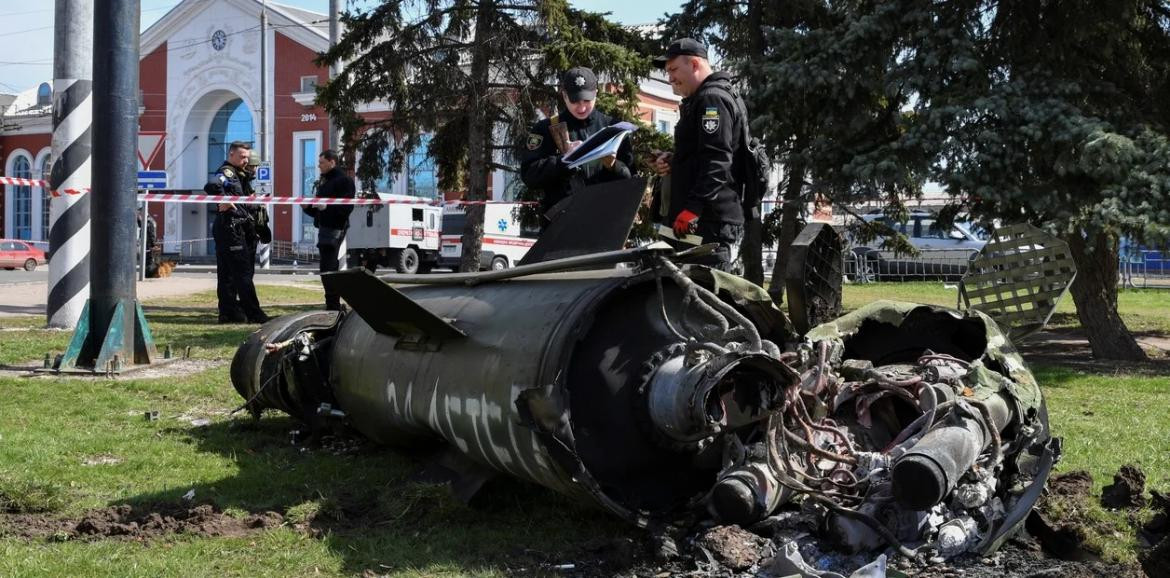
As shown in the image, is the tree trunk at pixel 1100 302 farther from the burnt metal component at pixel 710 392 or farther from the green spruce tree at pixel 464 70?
the burnt metal component at pixel 710 392

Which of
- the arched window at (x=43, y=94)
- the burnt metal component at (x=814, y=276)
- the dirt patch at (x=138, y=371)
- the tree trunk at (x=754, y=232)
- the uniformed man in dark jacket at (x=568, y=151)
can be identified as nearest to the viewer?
the burnt metal component at (x=814, y=276)

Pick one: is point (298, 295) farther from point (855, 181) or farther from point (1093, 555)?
point (1093, 555)

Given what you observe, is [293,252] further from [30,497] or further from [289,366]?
[30,497]

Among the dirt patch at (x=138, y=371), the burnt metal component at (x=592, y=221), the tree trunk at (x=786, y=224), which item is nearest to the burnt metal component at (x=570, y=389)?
the burnt metal component at (x=592, y=221)

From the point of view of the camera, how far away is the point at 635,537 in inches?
163

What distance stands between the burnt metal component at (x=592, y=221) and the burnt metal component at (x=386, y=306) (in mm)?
748

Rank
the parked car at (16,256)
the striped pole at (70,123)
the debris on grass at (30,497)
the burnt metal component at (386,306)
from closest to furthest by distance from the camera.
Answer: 1. the burnt metal component at (386,306)
2. the debris on grass at (30,497)
3. the striped pole at (70,123)
4. the parked car at (16,256)

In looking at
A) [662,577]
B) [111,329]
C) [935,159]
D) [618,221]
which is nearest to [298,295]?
[111,329]

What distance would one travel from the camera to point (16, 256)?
1377 inches

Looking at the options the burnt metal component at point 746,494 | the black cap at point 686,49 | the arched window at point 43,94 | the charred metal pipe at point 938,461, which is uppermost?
the arched window at point 43,94

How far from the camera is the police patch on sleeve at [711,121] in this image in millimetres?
5434

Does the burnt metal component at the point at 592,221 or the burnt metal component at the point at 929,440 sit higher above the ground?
the burnt metal component at the point at 592,221

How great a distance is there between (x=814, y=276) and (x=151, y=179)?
53.4ft

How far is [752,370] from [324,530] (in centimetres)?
170
